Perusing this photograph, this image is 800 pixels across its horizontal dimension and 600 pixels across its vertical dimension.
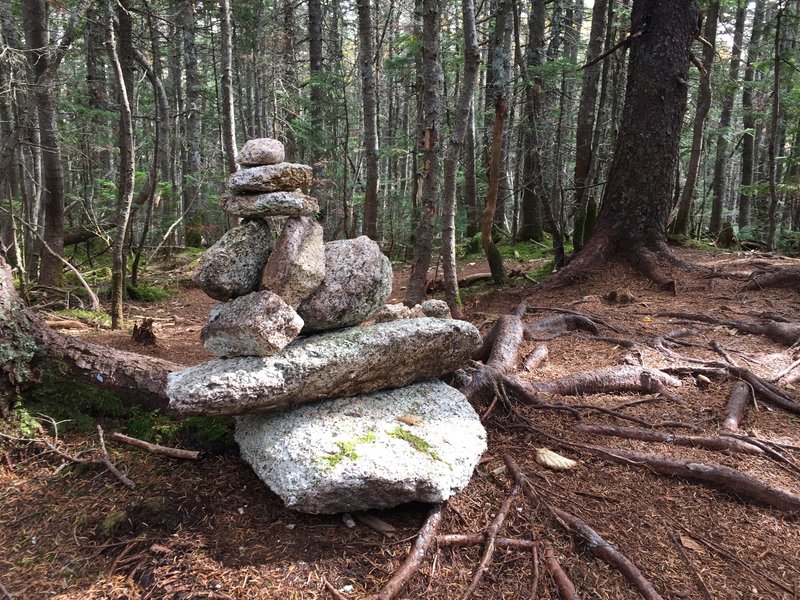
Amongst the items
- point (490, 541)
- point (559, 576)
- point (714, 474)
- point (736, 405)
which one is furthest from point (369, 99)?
point (559, 576)

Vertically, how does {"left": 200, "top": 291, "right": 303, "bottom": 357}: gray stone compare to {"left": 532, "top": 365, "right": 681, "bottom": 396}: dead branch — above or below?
above

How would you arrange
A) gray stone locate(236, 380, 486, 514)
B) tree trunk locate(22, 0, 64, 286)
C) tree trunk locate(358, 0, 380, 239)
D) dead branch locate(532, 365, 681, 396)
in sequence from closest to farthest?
gray stone locate(236, 380, 486, 514) → dead branch locate(532, 365, 681, 396) → tree trunk locate(22, 0, 64, 286) → tree trunk locate(358, 0, 380, 239)

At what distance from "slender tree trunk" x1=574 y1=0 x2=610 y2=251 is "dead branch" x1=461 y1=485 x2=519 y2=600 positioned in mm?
7802

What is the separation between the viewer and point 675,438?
3.96 metres

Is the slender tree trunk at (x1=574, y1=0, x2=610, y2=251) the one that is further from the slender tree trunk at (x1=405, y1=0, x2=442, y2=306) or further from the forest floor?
the forest floor

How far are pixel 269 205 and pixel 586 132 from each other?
9.56 meters

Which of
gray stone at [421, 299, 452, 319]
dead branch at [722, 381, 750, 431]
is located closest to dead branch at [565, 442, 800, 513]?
dead branch at [722, 381, 750, 431]

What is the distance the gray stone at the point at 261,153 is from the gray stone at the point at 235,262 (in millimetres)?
459

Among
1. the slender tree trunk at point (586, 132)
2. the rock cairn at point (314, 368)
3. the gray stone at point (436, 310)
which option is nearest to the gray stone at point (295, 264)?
the rock cairn at point (314, 368)

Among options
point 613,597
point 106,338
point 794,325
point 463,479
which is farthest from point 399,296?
point 613,597

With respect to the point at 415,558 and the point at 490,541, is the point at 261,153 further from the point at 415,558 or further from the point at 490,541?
the point at 490,541

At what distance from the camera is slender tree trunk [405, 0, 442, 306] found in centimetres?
700

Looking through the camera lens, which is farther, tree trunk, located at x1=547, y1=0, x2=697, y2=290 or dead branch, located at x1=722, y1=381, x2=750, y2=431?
tree trunk, located at x1=547, y1=0, x2=697, y2=290

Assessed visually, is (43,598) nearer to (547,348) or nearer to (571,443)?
(571,443)
